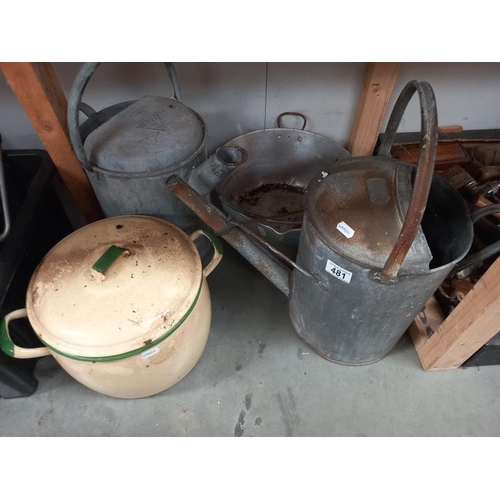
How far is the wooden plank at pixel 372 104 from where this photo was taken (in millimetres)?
975

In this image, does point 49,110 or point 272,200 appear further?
point 272,200

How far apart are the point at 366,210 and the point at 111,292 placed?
0.51 meters

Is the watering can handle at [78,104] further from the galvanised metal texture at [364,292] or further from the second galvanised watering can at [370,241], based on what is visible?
the galvanised metal texture at [364,292]

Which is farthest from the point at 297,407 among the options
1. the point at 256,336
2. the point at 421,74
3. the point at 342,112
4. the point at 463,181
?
the point at 421,74

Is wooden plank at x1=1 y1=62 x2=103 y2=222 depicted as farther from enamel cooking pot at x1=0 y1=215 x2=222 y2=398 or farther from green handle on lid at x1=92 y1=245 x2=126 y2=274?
green handle on lid at x1=92 y1=245 x2=126 y2=274

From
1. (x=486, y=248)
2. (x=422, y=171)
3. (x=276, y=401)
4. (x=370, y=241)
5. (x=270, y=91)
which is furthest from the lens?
(x=270, y=91)

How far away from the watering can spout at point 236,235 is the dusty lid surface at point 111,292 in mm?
82

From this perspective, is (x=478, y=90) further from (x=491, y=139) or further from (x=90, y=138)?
(x=90, y=138)

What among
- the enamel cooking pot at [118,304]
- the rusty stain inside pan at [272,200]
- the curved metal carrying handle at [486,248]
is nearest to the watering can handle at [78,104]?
the enamel cooking pot at [118,304]

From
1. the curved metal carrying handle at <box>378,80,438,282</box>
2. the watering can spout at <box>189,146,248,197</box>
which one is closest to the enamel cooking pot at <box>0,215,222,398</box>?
the watering can spout at <box>189,146,248,197</box>

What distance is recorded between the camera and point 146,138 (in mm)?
919

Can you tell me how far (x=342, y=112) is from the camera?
1.27 meters

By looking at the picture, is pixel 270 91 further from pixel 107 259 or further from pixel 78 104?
pixel 107 259

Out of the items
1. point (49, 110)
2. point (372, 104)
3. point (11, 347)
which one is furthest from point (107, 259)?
point (372, 104)
